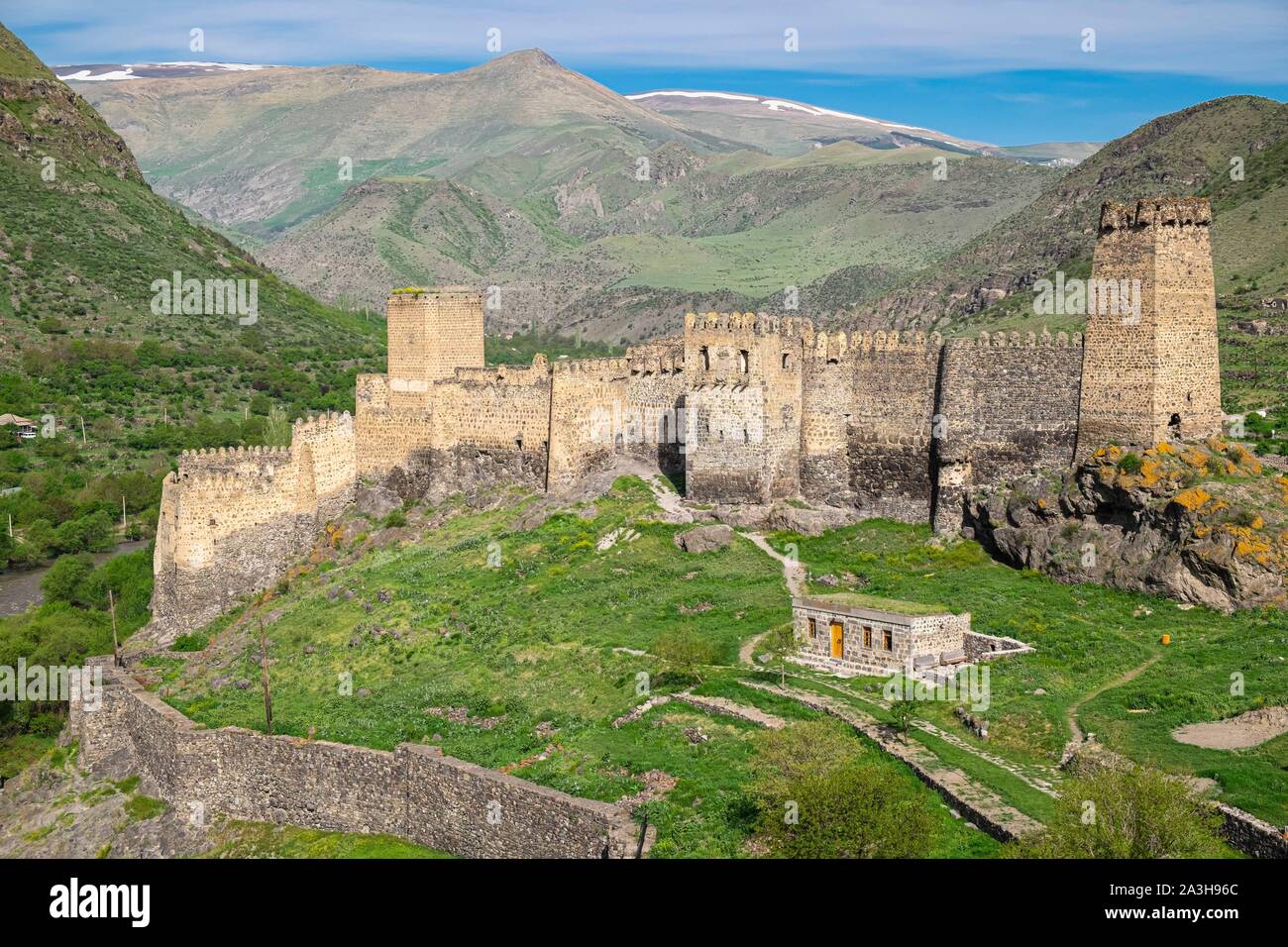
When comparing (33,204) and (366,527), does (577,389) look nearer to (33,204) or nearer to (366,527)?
(366,527)

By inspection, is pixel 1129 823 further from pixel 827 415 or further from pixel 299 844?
pixel 827 415

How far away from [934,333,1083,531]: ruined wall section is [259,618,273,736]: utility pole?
14.2 meters

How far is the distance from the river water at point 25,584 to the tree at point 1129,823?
139 feet

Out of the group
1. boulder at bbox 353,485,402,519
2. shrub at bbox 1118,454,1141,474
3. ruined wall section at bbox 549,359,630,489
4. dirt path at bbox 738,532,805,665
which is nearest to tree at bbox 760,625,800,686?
dirt path at bbox 738,532,805,665

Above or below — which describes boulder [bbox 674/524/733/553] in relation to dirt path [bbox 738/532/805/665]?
above

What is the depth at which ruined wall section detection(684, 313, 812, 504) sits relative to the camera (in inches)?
1342

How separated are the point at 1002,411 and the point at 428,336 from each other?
1484cm

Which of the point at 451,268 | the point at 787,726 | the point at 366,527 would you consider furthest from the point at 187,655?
the point at 451,268

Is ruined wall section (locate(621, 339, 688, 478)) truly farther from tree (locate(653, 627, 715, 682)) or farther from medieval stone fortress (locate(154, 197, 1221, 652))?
tree (locate(653, 627, 715, 682))

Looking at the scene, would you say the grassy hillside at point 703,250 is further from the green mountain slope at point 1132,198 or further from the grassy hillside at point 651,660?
the grassy hillside at point 651,660

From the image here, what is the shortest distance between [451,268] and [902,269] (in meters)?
65.2

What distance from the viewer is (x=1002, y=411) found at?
105 feet

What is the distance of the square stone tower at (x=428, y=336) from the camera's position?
39188 mm

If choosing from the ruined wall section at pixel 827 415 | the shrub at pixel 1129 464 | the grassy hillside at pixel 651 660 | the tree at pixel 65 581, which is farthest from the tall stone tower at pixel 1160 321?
the tree at pixel 65 581
